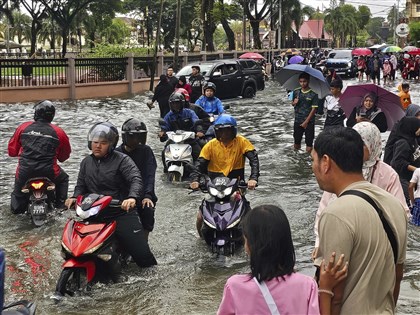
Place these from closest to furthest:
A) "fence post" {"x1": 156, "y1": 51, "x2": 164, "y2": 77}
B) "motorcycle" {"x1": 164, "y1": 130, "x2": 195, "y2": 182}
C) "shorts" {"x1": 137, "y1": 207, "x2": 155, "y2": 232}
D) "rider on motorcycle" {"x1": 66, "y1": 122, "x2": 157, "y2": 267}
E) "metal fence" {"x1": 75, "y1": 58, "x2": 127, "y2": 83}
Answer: "rider on motorcycle" {"x1": 66, "y1": 122, "x2": 157, "y2": 267} < "shorts" {"x1": 137, "y1": 207, "x2": 155, "y2": 232} < "motorcycle" {"x1": 164, "y1": 130, "x2": 195, "y2": 182} < "metal fence" {"x1": 75, "y1": 58, "x2": 127, "y2": 83} < "fence post" {"x1": 156, "y1": 51, "x2": 164, "y2": 77}

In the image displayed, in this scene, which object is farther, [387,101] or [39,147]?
[387,101]

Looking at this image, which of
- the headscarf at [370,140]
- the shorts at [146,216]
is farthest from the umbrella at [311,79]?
the headscarf at [370,140]

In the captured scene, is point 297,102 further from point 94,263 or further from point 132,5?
point 132,5

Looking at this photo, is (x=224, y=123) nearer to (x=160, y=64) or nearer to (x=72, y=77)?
(x=72, y=77)

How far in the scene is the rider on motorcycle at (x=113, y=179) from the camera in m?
5.90

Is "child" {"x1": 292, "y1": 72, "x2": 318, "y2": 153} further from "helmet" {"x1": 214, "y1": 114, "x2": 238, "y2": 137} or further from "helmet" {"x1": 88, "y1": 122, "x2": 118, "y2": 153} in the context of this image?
"helmet" {"x1": 88, "y1": 122, "x2": 118, "y2": 153}

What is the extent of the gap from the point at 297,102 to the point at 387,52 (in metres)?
29.4

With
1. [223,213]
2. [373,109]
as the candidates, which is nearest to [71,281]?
[223,213]

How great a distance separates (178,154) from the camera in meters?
10.6

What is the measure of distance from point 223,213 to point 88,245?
5.38ft

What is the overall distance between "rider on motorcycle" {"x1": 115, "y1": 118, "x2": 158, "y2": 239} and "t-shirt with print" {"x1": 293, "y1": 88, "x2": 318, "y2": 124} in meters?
5.50

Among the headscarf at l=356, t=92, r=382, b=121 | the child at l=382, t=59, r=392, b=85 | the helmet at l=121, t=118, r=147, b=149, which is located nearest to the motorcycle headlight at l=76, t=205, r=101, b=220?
the helmet at l=121, t=118, r=147, b=149

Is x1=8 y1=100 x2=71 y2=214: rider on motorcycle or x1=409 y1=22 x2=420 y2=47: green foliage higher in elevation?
x1=409 y1=22 x2=420 y2=47: green foliage

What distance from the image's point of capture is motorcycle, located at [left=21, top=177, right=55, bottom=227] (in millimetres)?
8164
